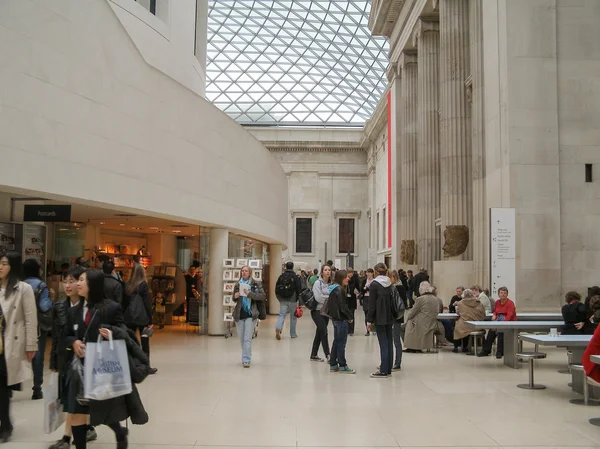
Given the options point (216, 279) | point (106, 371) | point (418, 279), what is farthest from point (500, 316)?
point (418, 279)

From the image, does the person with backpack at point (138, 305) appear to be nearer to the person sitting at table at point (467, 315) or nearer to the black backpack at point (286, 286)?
the black backpack at point (286, 286)

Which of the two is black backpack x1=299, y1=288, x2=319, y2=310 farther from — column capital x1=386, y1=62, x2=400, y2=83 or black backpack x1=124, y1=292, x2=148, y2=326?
column capital x1=386, y1=62, x2=400, y2=83

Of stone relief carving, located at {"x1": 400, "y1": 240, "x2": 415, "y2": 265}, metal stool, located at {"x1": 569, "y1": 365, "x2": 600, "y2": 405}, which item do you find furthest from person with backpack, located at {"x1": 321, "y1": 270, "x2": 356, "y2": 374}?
stone relief carving, located at {"x1": 400, "y1": 240, "x2": 415, "y2": 265}

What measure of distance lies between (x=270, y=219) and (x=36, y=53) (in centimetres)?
1392

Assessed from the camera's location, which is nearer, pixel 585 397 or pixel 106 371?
pixel 106 371

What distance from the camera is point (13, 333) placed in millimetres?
6031

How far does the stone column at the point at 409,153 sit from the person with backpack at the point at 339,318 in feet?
74.7

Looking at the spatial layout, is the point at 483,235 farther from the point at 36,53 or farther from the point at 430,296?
the point at 36,53

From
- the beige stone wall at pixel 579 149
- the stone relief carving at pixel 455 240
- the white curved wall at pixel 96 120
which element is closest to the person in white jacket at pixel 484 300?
the beige stone wall at pixel 579 149

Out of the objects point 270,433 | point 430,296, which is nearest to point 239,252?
point 430,296

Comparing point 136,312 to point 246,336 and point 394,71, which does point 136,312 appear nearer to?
point 246,336

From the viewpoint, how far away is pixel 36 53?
9.19 meters

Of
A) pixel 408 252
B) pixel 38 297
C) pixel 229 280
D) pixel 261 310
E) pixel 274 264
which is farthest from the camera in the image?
pixel 408 252

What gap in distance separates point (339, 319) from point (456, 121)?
52.5 ft
